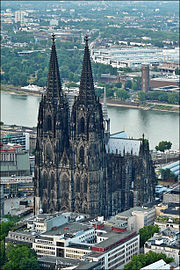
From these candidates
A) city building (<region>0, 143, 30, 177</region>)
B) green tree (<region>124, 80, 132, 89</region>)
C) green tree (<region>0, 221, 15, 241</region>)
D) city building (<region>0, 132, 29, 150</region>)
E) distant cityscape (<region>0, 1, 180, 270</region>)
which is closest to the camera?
distant cityscape (<region>0, 1, 180, 270</region>)

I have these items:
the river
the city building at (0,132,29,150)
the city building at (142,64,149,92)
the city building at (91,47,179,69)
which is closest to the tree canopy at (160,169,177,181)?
the river

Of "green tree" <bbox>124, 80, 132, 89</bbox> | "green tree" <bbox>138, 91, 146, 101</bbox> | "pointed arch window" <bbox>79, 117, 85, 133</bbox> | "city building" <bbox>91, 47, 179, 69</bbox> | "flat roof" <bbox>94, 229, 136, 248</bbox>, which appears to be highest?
"city building" <bbox>91, 47, 179, 69</bbox>

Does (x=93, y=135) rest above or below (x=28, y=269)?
above

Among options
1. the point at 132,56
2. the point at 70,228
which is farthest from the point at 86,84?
the point at 132,56

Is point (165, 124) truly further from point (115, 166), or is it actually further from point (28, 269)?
point (28, 269)

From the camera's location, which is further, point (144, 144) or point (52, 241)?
point (144, 144)

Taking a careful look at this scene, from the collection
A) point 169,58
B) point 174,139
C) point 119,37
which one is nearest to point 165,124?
point 174,139

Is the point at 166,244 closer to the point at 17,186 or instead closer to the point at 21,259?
the point at 21,259

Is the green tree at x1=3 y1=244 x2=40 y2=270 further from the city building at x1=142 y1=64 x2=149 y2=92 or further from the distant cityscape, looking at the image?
the city building at x1=142 y1=64 x2=149 y2=92
